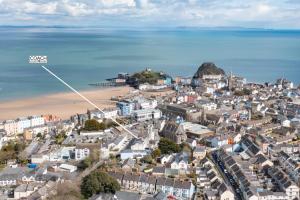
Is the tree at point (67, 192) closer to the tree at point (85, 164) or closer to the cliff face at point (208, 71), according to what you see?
the tree at point (85, 164)

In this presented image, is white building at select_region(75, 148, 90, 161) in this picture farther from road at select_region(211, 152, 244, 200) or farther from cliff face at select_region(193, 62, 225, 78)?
cliff face at select_region(193, 62, 225, 78)

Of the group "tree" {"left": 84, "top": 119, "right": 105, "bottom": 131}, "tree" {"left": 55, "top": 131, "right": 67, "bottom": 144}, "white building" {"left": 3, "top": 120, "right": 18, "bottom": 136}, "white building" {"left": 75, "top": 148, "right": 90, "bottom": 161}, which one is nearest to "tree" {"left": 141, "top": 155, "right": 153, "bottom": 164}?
"white building" {"left": 75, "top": 148, "right": 90, "bottom": 161}

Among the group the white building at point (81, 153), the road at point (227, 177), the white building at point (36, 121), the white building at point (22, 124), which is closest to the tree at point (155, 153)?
the road at point (227, 177)

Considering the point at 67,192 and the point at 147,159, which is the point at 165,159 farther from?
the point at 67,192

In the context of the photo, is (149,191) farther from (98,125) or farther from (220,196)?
(98,125)

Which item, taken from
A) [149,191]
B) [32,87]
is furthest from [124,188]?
[32,87]

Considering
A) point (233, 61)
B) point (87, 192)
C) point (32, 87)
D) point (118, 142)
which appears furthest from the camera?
point (233, 61)

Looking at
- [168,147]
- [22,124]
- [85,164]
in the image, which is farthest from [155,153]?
Answer: [22,124]
